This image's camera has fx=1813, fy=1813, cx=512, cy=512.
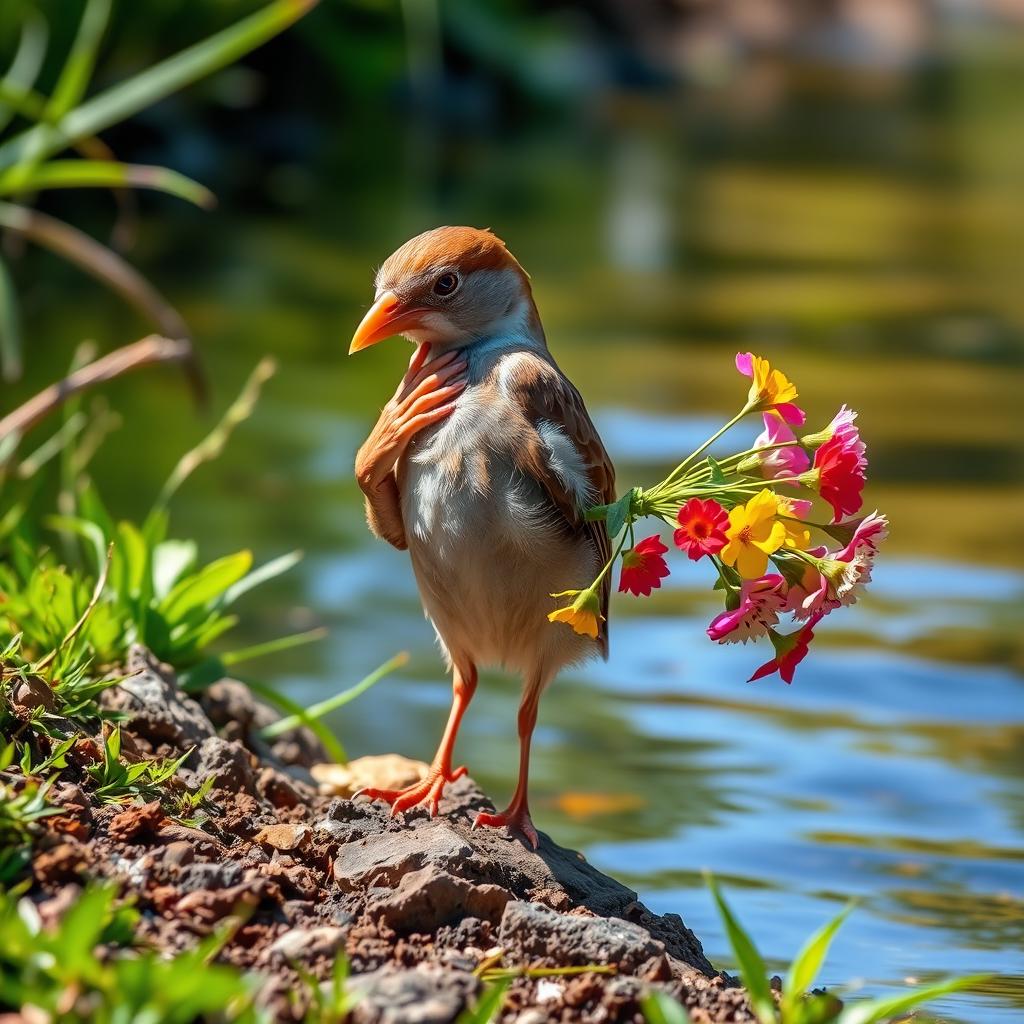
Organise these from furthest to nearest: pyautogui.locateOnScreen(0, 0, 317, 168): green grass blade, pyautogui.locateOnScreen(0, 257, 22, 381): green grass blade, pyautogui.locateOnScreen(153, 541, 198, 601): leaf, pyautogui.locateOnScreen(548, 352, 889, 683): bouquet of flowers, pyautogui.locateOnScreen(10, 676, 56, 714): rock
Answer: pyautogui.locateOnScreen(0, 0, 317, 168): green grass blade
pyautogui.locateOnScreen(0, 257, 22, 381): green grass blade
pyautogui.locateOnScreen(153, 541, 198, 601): leaf
pyautogui.locateOnScreen(10, 676, 56, 714): rock
pyautogui.locateOnScreen(548, 352, 889, 683): bouquet of flowers

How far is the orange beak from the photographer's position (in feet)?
10.4

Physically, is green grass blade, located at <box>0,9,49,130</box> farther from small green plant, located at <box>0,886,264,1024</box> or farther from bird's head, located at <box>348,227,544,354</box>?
small green plant, located at <box>0,886,264,1024</box>

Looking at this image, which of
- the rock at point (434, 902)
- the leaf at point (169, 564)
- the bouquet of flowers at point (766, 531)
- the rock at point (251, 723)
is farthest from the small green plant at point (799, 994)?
the leaf at point (169, 564)

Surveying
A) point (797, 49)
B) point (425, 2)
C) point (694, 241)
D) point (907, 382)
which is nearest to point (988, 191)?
point (694, 241)

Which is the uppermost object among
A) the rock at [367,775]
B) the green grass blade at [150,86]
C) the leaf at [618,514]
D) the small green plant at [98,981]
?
the green grass blade at [150,86]

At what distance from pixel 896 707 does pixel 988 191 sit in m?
10.5

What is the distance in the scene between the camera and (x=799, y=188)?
14.4 m

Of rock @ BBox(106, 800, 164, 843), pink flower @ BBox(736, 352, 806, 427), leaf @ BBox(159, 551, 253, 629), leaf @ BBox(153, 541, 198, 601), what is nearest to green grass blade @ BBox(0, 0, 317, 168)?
leaf @ BBox(153, 541, 198, 601)

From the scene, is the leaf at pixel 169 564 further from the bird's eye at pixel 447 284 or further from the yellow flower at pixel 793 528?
the yellow flower at pixel 793 528

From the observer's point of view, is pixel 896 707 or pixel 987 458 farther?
pixel 987 458

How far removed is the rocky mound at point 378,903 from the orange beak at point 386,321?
78 centimetres

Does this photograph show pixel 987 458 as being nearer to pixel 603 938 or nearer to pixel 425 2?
pixel 603 938

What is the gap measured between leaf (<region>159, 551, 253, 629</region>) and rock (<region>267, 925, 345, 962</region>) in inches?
55.2

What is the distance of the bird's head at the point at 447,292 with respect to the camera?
3.21 meters
